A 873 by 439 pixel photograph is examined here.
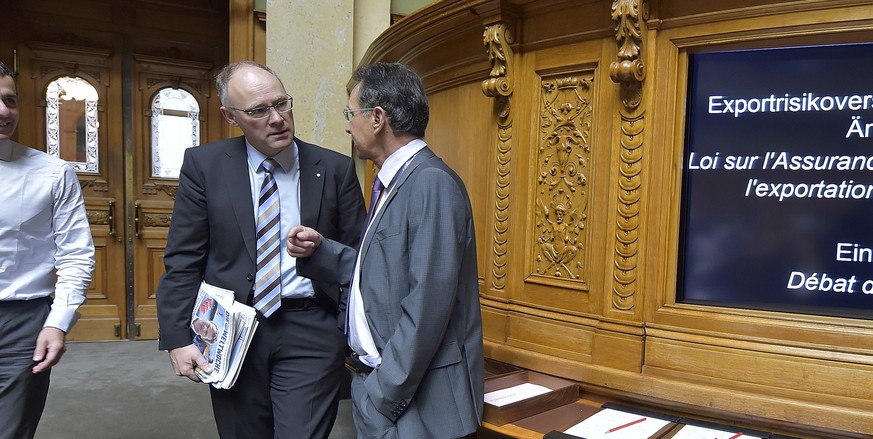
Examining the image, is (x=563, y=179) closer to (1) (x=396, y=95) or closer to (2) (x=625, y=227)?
(2) (x=625, y=227)

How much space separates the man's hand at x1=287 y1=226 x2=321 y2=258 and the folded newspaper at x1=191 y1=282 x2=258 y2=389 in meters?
0.22

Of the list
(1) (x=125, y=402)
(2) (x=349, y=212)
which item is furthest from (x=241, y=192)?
(1) (x=125, y=402)

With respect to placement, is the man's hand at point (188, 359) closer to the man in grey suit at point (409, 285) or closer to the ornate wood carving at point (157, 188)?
the man in grey suit at point (409, 285)

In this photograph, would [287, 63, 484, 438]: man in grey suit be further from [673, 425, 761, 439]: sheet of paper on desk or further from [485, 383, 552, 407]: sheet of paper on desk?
[673, 425, 761, 439]: sheet of paper on desk

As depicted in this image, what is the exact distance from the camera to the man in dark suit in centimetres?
166

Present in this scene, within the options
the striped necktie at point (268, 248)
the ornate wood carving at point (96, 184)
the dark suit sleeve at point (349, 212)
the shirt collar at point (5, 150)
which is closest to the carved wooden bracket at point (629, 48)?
the dark suit sleeve at point (349, 212)

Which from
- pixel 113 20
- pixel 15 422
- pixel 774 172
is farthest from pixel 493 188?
pixel 113 20

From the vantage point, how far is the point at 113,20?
5102mm

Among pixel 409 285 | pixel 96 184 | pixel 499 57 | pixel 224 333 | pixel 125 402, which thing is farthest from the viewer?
pixel 96 184

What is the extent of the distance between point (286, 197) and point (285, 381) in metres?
0.58

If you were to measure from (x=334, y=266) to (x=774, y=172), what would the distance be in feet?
4.29

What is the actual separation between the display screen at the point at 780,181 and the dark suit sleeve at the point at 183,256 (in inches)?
59.0

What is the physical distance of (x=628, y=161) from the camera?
1733 mm

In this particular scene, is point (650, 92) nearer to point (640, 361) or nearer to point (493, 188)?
point (493, 188)
